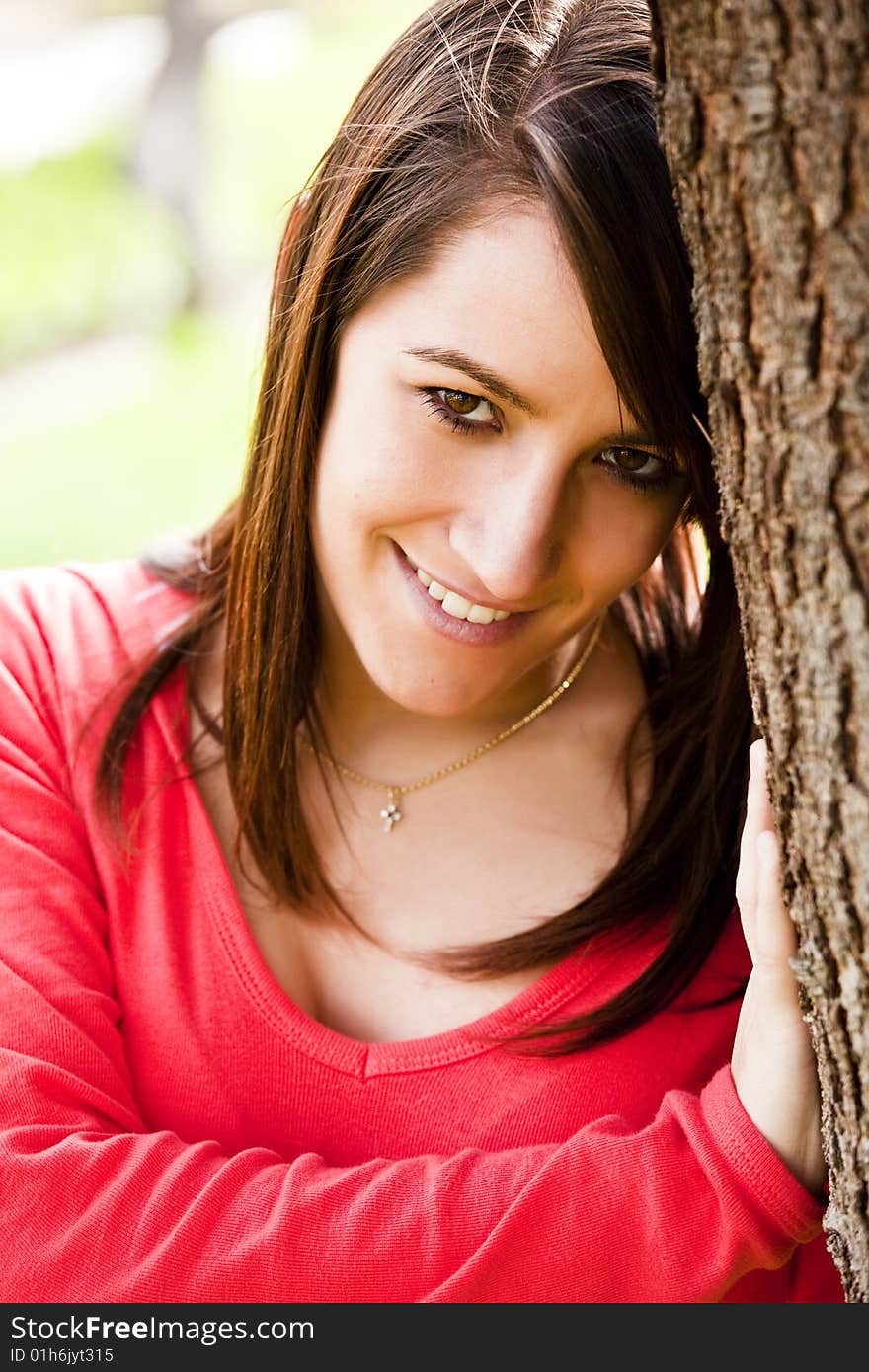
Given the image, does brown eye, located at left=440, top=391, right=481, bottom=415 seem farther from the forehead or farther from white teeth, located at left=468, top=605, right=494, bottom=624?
white teeth, located at left=468, top=605, right=494, bottom=624

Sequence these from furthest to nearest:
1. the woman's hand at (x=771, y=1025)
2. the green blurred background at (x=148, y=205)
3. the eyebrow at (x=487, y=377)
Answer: the green blurred background at (x=148, y=205)
the eyebrow at (x=487, y=377)
the woman's hand at (x=771, y=1025)

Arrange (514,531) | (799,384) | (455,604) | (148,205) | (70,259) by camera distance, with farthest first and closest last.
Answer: (148,205) < (70,259) < (455,604) < (514,531) < (799,384)

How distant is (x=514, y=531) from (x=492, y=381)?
0.15 metres

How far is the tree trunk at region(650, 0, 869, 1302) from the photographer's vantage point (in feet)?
3.33

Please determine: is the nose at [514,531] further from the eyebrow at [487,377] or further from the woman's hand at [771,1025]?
the woman's hand at [771,1025]

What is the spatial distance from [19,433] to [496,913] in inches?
205

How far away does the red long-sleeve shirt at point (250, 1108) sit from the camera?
1.46 metres

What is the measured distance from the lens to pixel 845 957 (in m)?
1.19

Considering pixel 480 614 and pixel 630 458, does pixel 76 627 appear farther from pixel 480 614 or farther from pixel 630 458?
pixel 630 458

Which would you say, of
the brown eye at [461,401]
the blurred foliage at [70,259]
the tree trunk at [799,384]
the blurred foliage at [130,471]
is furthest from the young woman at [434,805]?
the blurred foliage at [70,259]

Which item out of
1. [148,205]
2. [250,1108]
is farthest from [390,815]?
[148,205]

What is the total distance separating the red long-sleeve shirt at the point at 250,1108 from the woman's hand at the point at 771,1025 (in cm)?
2

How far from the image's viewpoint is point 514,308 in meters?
1.44

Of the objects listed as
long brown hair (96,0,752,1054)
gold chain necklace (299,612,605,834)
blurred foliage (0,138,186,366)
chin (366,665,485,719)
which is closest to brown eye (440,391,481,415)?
long brown hair (96,0,752,1054)
